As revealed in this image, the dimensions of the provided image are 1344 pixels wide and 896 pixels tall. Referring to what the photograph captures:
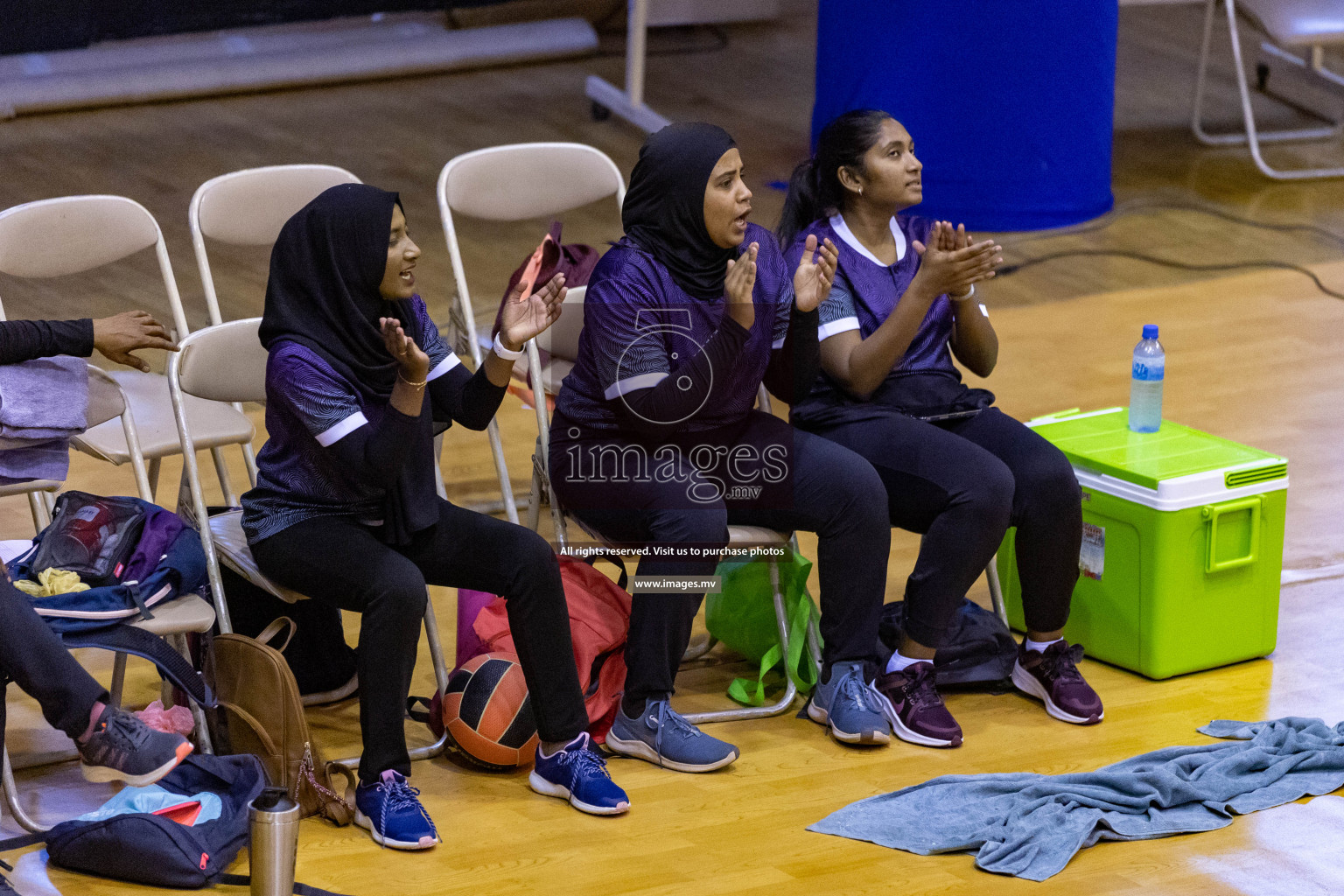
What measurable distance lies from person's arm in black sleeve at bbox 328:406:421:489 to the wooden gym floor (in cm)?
65

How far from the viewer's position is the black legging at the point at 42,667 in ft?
9.49

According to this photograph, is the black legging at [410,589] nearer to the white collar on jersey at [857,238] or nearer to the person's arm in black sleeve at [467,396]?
the person's arm in black sleeve at [467,396]

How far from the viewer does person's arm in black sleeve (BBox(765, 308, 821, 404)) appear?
3574mm

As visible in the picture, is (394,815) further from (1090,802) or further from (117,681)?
(1090,802)

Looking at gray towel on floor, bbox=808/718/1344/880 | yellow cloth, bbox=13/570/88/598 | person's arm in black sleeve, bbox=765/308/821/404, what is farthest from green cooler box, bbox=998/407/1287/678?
yellow cloth, bbox=13/570/88/598

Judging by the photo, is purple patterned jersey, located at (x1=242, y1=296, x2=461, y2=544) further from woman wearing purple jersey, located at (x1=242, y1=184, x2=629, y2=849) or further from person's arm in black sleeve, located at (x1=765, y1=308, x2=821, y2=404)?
person's arm in black sleeve, located at (x1=765, y1=308, x2=821, y2=404)

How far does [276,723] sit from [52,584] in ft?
1.51

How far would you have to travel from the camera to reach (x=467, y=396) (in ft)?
10.8

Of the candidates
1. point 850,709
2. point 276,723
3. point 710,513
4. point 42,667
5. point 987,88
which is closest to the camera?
point 42,667

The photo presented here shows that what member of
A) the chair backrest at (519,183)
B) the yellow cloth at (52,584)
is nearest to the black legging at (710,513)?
the chair backrest at (519,183)

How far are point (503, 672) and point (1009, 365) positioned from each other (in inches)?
110

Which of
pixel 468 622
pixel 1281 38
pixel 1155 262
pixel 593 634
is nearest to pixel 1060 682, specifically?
pixel 593 634

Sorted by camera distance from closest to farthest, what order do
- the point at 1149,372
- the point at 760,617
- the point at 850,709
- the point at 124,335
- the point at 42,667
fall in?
the point at 42,667
the point at 124,335
the point at 850,709
the point at 760,617
the point at 1149,372

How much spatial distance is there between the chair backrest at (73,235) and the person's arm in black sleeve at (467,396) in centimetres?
78
